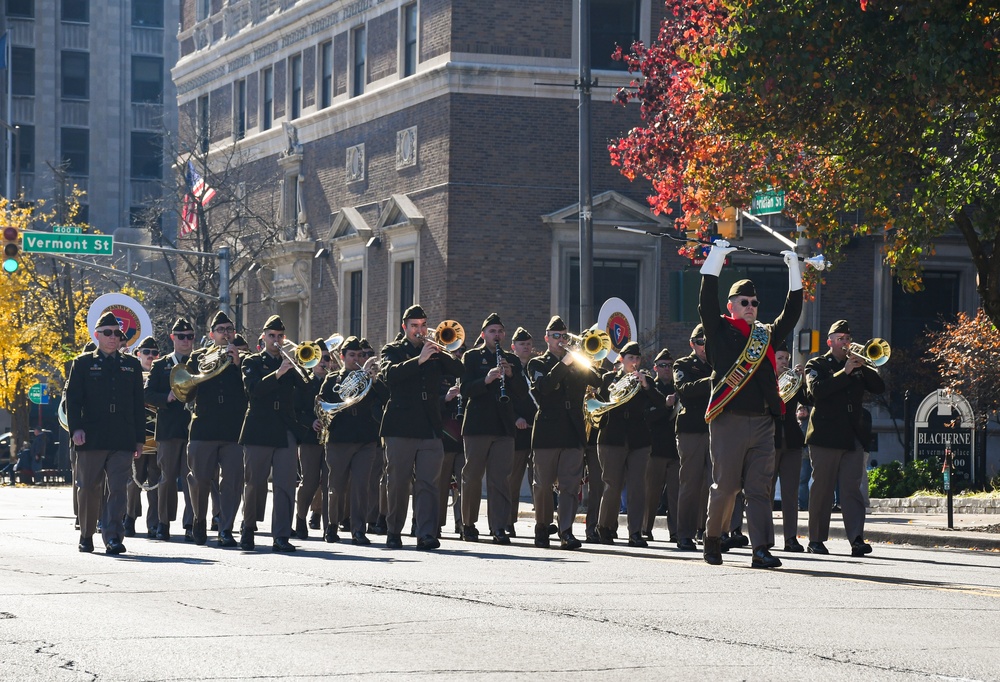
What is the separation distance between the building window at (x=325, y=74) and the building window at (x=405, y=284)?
6.54 m

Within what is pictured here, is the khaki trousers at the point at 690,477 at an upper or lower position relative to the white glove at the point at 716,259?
lower

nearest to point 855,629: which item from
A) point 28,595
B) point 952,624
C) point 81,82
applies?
point 952,624

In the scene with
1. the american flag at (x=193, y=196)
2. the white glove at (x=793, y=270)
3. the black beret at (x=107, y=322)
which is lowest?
the black beret at (x=107, y=322)

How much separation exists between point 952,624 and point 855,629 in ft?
2.26

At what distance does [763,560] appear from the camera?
13320 millimetres

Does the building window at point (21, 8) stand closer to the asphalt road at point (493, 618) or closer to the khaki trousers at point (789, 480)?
the khaki trousers at point (789, 480)

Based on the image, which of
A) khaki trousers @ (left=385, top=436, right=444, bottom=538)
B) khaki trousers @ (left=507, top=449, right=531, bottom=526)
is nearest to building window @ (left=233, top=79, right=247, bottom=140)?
khaki trousers @ (left=507, top=449, right=531, bottom=526)

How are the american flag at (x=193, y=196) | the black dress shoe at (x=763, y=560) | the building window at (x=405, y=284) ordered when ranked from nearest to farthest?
the black dress shoe at (x=763, y=560) < the building window at (x=405, y=284) < the american flag at (x=193, y=196)

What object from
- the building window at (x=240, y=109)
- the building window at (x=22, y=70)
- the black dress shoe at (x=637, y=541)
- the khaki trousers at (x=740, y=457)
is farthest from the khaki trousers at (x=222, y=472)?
the building window at (x=22, y=70)

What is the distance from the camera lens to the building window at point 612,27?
4100 cm

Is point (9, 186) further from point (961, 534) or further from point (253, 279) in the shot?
point (961, 534)

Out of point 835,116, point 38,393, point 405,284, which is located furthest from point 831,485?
point 38,393

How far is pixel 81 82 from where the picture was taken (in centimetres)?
7831

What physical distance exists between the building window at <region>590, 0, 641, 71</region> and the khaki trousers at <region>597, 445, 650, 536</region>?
2410 centimetres
